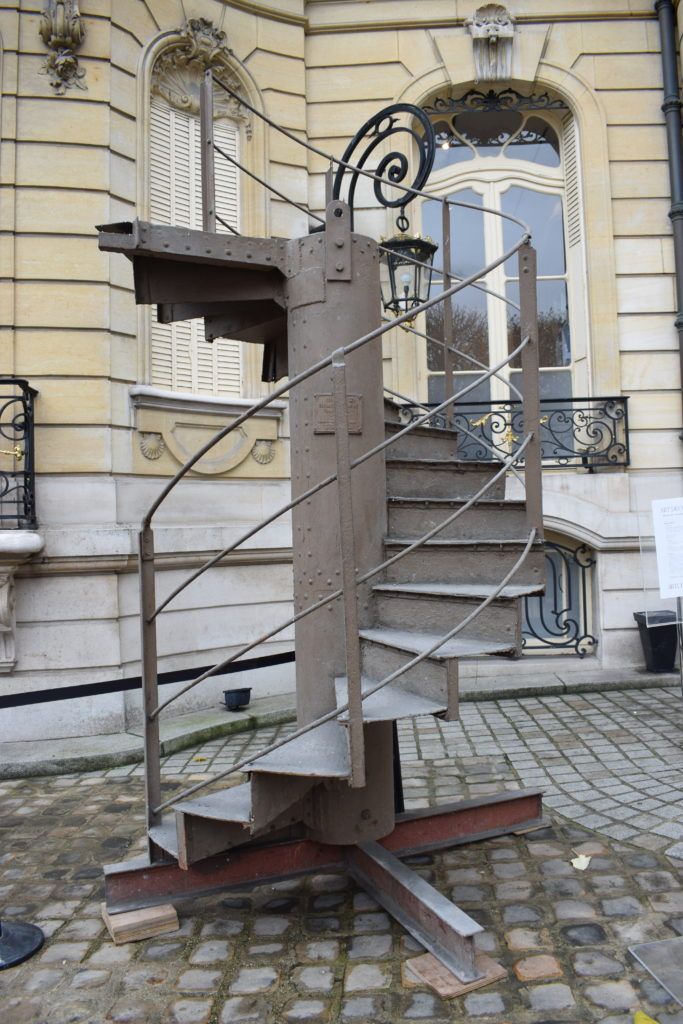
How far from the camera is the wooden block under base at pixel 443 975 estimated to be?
8.58 feet

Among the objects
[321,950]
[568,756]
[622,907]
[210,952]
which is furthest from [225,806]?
[568,756]

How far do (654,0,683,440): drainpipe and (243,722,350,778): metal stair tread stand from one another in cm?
586

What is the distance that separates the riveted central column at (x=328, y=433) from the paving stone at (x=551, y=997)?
4.06 feet

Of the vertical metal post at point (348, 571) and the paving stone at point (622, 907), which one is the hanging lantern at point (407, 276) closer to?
the vertical metal post at point (348, 571)

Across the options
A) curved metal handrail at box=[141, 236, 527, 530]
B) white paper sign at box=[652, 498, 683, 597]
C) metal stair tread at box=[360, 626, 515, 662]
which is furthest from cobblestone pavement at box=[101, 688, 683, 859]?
curved metal handrail at box=[141, 236, 527, 530]

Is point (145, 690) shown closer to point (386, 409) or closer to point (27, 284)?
point (386, 409)

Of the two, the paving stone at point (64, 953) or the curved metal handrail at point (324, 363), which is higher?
the curved metal handrail at point (324, 363)

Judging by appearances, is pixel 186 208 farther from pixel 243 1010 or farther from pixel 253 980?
pixel 243 1010

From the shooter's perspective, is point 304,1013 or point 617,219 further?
point 617,219

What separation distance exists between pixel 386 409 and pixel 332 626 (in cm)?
122

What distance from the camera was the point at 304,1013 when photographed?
2.56 m

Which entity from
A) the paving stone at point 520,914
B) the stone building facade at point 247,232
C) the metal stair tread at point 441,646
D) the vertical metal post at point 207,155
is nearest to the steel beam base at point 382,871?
the paving stone at point 520,914

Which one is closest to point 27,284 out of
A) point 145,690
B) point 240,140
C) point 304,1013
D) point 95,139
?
point 95,139

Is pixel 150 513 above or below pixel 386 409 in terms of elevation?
below
